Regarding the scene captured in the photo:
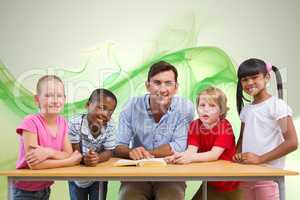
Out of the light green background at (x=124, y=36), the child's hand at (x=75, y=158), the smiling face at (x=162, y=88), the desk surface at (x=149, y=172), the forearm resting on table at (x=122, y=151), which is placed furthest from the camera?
the light green background at (x=124, y=36)

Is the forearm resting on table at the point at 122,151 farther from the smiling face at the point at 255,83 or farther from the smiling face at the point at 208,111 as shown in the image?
the smiling face at the point at 255,83

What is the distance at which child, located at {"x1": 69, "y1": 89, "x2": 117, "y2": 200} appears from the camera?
2.29m

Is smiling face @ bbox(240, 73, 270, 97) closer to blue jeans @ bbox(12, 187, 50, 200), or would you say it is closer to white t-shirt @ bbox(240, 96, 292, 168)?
white t-shirt @ bbox(240, 96, 292, 168)

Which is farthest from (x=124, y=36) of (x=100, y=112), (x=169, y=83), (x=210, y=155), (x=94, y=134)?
(x=210, y=155)

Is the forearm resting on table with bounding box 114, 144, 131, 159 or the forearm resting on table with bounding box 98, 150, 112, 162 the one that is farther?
the forearm resting on table with bounding box 114, 144, 131, 159

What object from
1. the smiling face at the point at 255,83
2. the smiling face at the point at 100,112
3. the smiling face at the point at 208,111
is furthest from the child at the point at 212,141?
the smiling face at the point at 100,112

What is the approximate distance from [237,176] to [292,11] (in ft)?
6.02

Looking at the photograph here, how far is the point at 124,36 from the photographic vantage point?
10.3 feet

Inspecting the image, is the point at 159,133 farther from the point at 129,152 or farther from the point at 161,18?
the point at 161,18

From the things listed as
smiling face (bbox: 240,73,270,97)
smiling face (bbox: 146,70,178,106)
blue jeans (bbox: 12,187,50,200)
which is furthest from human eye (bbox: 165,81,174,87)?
blue jeans (bbox: 12,187,50,200)

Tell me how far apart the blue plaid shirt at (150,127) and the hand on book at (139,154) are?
0.14 m

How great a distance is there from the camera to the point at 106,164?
6.91 ft

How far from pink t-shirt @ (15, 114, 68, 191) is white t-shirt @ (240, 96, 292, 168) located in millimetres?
1019

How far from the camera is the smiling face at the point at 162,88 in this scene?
98.0 inches
